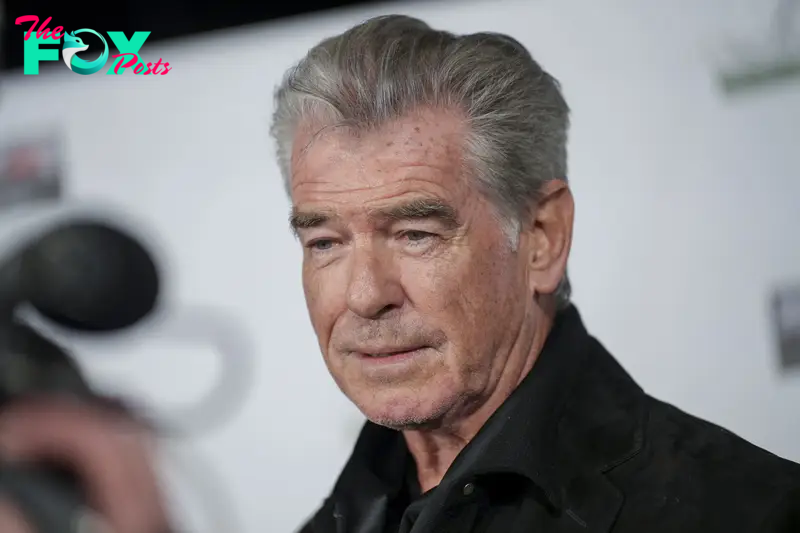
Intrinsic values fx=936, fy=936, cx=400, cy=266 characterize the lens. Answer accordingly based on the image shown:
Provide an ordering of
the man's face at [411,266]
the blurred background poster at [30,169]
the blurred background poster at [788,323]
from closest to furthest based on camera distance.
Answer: the man's face at [411,266] < the blurred background poster at [788,323] < the blurred background poster at [30,169]

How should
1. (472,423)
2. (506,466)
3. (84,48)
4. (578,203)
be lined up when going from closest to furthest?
(506,466)
(472,423)
(578,203)
(84,48)

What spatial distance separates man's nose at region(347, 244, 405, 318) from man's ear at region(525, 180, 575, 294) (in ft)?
0.66

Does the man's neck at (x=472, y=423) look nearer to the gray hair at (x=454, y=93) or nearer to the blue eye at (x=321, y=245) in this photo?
the gray hair at (x=454, y=93)

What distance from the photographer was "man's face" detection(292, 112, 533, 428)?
1203 millimetres

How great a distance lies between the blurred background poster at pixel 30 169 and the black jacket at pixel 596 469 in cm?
130

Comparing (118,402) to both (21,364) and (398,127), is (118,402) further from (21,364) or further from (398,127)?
(398,127)

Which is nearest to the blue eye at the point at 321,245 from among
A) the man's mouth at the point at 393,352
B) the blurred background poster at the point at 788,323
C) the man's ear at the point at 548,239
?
the man's mouth at the point at 393,352

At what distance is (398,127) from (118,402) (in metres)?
1.05

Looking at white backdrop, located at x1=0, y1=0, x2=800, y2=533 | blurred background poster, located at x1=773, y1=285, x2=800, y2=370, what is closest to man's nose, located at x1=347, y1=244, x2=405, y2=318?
white backdrop, located at x1=0, y1=0, x2=800, y2=533

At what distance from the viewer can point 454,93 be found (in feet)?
4.06

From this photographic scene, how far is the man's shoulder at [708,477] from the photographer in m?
1.10

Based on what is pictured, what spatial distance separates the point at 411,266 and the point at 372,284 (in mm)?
62

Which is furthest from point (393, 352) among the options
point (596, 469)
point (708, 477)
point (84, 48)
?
point (84, 48)

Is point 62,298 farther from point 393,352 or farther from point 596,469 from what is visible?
point 596,469
